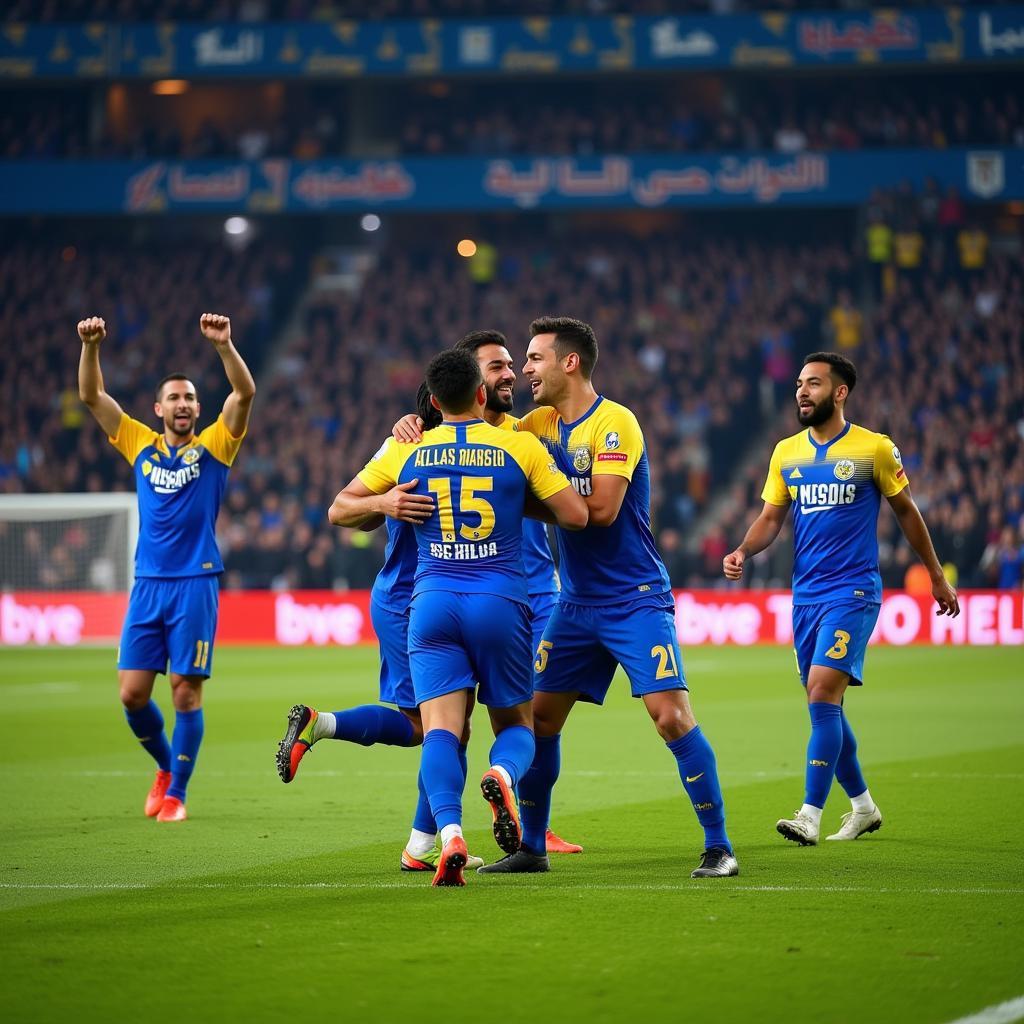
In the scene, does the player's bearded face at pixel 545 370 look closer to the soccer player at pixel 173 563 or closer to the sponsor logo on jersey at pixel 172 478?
the soccer player at pixel 173 563

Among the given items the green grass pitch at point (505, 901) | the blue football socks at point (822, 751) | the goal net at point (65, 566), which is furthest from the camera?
the goal net at point (65, 566)

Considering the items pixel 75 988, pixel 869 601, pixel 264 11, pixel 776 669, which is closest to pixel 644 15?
pixel 264 11

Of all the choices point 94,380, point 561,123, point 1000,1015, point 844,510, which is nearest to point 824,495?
point 844,510

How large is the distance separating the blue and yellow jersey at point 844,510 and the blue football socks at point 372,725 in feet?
7.35

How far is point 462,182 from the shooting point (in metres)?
39.6

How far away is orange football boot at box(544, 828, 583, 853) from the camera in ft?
27.7

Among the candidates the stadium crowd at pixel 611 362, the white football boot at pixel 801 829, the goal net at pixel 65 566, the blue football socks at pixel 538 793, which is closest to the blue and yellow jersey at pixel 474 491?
the blue football socks at pixel 538 793

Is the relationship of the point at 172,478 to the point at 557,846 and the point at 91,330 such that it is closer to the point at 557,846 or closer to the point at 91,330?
the point at 91,330

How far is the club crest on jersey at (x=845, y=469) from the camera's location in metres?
9.09

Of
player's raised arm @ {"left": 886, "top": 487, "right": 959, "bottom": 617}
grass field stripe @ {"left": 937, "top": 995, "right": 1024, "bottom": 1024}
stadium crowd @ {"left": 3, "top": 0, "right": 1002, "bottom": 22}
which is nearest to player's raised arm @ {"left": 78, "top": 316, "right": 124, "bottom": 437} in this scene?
player's raised arm @ {"left": 886, "top": 487, "right": 959, "bottom": 617}

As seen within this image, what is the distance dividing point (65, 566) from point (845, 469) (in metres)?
21.6

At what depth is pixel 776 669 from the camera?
23.1 meters

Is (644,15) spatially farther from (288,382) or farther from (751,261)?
(288,382)

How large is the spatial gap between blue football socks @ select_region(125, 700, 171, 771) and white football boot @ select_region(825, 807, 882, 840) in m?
3.78
